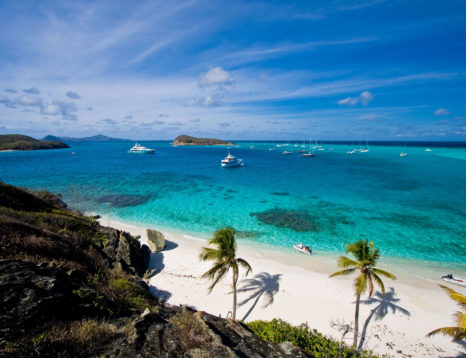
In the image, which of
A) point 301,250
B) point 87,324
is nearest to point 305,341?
point 87,324

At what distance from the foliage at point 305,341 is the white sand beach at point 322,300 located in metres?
4.92

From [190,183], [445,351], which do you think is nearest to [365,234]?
[445,351]

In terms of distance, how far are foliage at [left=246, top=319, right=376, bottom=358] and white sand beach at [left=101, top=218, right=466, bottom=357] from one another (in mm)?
4923

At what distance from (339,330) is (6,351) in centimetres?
1577

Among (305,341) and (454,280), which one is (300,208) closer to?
(454,280)

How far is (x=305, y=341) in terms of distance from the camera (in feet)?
30.7

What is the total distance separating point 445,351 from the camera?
12344 mm

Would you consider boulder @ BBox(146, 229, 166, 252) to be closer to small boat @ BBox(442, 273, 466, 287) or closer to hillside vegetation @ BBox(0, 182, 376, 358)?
hillside vegetation @ BBox(0, 182, 376, 358)

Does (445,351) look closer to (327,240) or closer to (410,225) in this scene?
(327,240)

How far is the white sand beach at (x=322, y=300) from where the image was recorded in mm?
13156

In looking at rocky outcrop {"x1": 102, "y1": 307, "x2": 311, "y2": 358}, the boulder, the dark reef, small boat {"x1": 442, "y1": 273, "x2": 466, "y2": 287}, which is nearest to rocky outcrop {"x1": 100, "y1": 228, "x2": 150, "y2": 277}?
the boulder

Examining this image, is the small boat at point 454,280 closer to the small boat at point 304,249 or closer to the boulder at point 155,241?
the small boat at point 304,249

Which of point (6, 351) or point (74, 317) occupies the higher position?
point (6, 351)

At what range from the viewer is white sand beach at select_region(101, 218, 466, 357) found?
1316 cm
